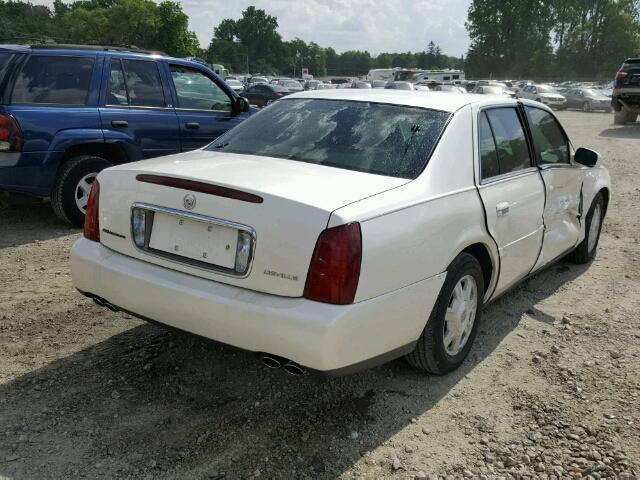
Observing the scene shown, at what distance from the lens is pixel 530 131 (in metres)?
4.30

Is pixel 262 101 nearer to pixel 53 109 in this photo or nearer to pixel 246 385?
pixel 53 109

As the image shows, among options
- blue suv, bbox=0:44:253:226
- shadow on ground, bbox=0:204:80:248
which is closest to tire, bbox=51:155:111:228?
blue suv, bbox=0:44:253:226

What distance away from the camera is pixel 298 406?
309 centimetres

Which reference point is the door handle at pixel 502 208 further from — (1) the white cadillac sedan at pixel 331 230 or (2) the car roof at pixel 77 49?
(2) the car roof at pixel 77 49

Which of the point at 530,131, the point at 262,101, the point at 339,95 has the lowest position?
the point at 262,101

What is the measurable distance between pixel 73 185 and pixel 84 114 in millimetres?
717

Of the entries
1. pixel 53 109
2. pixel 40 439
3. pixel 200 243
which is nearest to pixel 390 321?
pixel 200 243

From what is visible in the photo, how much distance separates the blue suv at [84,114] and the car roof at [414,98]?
2.86 meters

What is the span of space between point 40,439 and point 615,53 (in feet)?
365

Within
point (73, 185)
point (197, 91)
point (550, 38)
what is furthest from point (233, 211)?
point (550, 38)

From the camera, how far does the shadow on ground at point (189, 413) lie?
2.61 m

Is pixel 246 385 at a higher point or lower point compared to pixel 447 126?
lower

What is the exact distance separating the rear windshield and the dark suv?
18.8 m

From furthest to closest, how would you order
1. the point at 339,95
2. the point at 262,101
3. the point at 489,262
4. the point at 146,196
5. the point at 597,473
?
the point at 262,101 < the point at 339,95 < the point at 489,262 < the point at 146,196 < the point at 597,473
